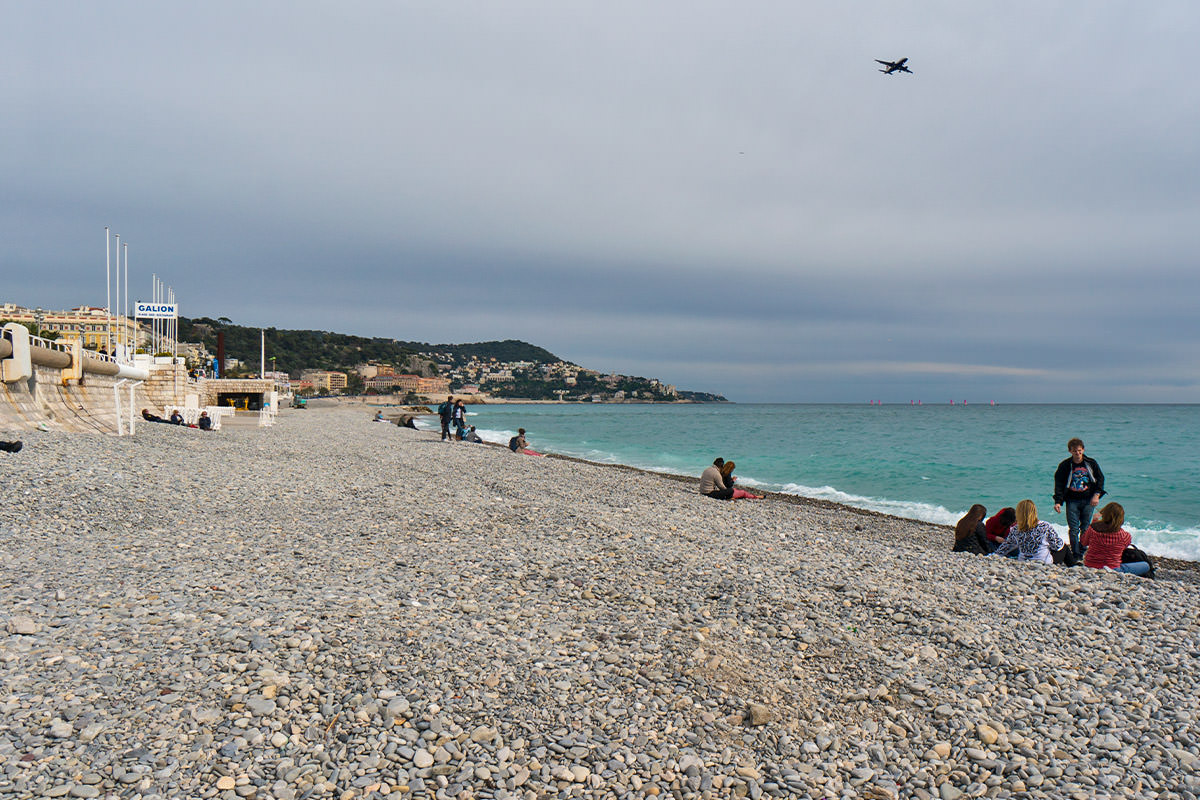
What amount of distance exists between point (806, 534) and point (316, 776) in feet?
27.3

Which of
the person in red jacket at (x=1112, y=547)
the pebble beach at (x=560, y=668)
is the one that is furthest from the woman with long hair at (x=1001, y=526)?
the pebble beach at (x=560, y=668)

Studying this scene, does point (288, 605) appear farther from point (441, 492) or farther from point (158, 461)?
point (158, 461)

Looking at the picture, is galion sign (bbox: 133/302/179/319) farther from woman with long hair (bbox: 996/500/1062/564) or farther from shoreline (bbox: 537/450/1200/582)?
woman with long hair (bbox: 996/500/1062/564)

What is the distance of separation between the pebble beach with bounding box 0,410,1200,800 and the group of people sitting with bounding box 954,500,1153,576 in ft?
2.57

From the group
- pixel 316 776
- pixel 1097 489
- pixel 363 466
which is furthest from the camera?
pixel 363 466

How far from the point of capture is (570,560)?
7.62 meters

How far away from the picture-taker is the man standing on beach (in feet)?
31.2

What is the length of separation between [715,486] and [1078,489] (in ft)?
22.1

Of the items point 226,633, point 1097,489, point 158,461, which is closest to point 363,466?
point 158,461

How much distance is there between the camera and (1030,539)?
894 centimetres

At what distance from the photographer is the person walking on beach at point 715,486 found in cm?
1469

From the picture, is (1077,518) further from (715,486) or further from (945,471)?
(945,471)

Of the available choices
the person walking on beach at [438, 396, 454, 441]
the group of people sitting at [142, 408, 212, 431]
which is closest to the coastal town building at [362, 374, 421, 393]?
the group of people sitting at [142, 408, 212, 431]

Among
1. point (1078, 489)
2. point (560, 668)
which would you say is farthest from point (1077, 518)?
point (560, 668)
